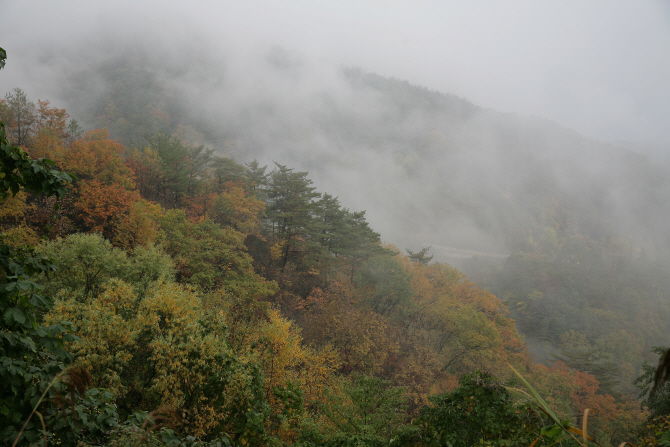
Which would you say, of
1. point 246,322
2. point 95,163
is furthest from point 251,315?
point 95,163

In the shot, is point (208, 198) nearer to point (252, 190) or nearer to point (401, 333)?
point (252, 190)

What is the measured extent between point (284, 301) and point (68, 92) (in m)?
126

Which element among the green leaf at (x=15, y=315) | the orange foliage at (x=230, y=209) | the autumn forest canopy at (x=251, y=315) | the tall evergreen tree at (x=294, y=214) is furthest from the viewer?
the tall evergreen tree at (x=294, y=214)

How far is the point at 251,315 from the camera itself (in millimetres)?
22750

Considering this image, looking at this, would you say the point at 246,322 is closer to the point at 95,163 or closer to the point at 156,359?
the point at 156,359

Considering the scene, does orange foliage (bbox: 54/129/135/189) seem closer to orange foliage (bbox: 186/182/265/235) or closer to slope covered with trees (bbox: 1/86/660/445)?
slope covered with trees (bbox: 1/86/660/445)

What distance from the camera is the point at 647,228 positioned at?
15600 cm

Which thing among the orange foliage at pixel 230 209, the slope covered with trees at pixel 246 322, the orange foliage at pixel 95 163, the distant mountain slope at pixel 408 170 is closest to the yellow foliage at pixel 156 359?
the slope covered with trees at pixel 246 322

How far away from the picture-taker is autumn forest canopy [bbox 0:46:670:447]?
452cm

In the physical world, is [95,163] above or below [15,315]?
above

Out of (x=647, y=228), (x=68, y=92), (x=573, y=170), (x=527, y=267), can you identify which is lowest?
(x=527, y=267)

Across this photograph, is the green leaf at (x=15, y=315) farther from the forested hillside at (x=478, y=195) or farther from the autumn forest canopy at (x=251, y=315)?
the forested hillside at (x=478, y=195)

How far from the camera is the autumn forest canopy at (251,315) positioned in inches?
178

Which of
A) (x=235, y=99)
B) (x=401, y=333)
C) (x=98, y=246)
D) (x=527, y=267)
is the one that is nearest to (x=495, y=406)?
(x=98, y=246)
